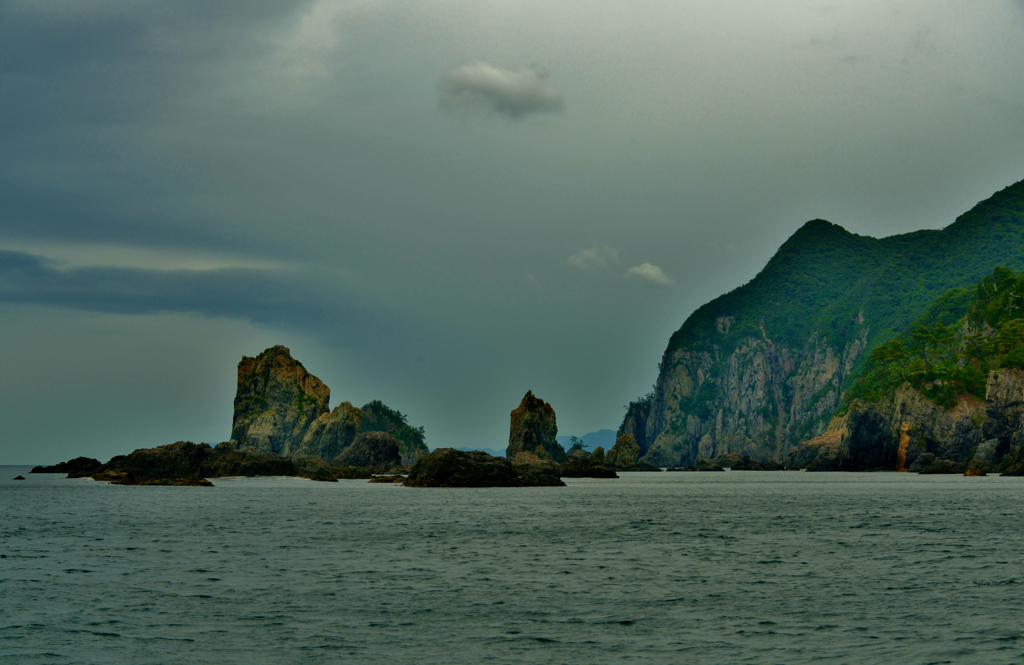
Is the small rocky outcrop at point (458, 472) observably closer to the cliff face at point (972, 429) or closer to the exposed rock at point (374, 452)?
the exposed rock at point (374, 452)

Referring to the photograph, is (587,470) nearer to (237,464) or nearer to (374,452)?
(374,452)

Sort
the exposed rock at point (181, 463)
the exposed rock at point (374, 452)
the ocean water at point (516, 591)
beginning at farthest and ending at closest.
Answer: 1. the exposed rock at point (374, 452)
2. the exposed rock at point (181, 463)
3. the ocean water at point (516, 591)

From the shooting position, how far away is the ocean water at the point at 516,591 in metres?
20.1

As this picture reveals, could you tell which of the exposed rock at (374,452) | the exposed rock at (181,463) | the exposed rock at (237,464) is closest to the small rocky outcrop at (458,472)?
the exposed rock at (181,463)

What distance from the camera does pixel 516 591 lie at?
2880cm

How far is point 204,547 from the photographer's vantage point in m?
42.3

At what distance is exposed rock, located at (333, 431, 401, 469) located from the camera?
19075 cm

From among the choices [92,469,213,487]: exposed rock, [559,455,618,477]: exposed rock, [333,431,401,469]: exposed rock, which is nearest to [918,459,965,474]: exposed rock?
[559,455,618,477]: exposed rock

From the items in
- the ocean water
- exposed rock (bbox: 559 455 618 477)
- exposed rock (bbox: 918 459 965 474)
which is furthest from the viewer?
exposed rock (bbox: 559 455 618 477)

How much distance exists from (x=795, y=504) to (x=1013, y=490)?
114 feet

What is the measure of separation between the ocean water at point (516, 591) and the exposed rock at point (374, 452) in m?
132

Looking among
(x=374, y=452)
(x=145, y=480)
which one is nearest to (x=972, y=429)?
(x=374, y=452)

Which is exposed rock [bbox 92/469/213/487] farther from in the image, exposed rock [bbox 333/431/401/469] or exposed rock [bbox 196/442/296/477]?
exposed rock [bbox 333/431/401/469]

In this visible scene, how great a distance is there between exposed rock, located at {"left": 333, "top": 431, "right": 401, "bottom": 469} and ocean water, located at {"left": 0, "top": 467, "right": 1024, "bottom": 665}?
13243 cm
